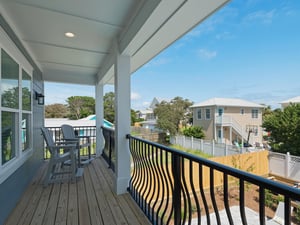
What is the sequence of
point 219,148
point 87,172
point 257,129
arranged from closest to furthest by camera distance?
point 87,172 → point 219,148 → point 257,129

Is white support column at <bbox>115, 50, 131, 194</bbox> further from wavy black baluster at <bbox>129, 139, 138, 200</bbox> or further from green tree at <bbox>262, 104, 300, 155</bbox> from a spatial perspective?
green tree at <bbox>262, 104, 300, 155</bbox>

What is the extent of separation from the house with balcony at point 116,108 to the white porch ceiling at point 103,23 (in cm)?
1

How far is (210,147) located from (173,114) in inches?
230

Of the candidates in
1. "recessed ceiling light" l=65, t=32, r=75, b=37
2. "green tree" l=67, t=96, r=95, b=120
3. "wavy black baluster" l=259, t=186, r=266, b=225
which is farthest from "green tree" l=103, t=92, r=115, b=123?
"wavy black baluster" l=259, t=186, r=266, b=225

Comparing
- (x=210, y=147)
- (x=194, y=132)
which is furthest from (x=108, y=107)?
(x=210, y=147)

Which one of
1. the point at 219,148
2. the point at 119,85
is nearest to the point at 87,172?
the point at 119,85

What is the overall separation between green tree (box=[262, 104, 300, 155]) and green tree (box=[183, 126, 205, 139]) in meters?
5.60

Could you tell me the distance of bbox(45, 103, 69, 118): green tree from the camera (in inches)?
938

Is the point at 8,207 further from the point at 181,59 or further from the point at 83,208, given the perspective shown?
the point at 181,59

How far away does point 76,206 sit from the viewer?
2.19 m

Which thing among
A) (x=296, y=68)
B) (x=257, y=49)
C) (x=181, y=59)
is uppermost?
(x=181, y=59)

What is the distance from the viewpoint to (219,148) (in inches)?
410

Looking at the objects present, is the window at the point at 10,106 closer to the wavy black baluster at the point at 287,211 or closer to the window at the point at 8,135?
the window at the point at 8,135

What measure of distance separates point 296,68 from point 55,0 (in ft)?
46.7
